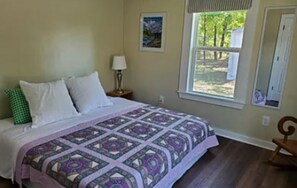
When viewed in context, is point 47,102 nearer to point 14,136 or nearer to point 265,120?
point 14,136

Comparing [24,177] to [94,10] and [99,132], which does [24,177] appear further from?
[94,10]

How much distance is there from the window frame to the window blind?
8 cm

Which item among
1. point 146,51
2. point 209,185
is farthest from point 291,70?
point 146,51

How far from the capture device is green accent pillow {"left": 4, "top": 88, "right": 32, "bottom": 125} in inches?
89.0

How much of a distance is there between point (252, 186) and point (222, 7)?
84.5 inches

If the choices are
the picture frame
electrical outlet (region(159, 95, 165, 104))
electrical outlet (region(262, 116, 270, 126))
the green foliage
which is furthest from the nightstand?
electrical outlet (region(262, 116, 270, 126))

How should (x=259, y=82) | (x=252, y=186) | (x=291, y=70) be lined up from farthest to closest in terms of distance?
(x=259, y=82) → (x=291, y=70) → (x=252, y=186)

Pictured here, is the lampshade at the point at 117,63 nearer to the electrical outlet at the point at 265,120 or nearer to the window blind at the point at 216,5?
the window blind at the point at 216,5

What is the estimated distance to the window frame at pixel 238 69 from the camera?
9.08 ft

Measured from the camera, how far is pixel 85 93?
2.67 metres

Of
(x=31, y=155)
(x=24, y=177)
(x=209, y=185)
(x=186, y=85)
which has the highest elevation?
(x=186, y=85)

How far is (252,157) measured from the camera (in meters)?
2.68

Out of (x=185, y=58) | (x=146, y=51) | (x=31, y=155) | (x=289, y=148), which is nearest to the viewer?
(x=31, y=155)

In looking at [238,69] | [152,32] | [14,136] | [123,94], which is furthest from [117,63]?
[14,136]
